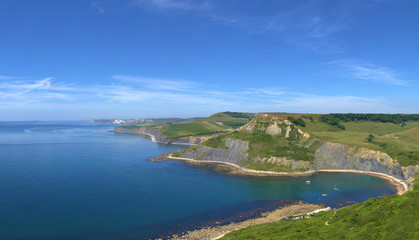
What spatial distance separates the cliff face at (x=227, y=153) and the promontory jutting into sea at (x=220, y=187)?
0.65 m

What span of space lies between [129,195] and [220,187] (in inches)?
1372

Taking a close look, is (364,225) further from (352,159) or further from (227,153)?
(227,153)

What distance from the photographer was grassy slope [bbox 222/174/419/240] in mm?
39116

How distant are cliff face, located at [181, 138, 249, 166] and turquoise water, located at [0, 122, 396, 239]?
2120 cm

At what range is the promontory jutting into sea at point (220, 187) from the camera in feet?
202

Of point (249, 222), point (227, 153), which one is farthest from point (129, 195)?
point (227, 153)

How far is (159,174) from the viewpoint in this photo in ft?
400

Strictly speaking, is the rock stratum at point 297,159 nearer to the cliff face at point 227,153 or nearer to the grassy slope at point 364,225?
the cliff face at point 227,153

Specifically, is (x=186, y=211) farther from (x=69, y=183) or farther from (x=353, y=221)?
(x=69, y=183)

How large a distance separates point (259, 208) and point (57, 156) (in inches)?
5361

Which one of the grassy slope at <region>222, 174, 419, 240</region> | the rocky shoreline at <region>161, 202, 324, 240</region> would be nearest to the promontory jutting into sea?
the rocky shoreline at <region>161, 202, 324, 240</region>

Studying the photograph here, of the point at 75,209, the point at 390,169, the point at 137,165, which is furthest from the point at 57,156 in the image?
the point at 390,169

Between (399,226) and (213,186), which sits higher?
(399,226)

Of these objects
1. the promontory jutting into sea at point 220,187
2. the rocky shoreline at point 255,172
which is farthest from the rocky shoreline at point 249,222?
the rocky shoreline at point 255,172
